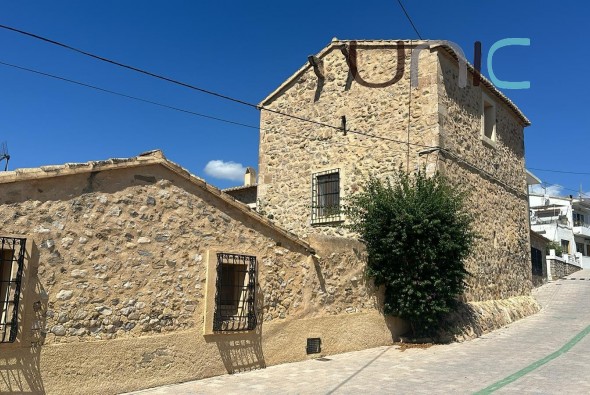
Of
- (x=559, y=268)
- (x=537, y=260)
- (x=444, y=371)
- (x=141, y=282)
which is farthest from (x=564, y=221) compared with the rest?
(x=141, y=282)

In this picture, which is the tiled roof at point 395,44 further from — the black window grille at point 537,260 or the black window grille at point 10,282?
the black window grille at point 10,282

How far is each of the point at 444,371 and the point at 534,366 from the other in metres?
1.71

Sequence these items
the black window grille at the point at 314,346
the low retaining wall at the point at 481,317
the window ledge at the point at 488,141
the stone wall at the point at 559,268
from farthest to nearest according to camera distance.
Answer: the stone wall at the point at 559,268, the window ledge at the point at 488,141, the low retaining wall at the point at 481,317, the black window grille at the point at 314,346

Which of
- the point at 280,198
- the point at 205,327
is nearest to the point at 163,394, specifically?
the point at 205,327

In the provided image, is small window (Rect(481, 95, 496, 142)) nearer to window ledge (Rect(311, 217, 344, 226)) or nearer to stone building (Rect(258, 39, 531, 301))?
stone building (Rect(258, 39, 531, 301))

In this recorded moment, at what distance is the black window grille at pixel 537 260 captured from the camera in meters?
23.3

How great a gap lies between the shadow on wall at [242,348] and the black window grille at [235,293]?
142 mm

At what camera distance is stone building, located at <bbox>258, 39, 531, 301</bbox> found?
13031 millimetres

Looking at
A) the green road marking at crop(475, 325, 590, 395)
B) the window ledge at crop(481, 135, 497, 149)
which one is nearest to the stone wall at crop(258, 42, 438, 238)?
the window ledge at crop(481, 135, 497, 149)

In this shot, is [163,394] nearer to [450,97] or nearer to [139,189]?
[139,189]

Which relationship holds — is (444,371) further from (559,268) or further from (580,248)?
(580,248)

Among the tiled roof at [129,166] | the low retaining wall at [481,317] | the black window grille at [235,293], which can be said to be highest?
the tiled roof at [129,166]

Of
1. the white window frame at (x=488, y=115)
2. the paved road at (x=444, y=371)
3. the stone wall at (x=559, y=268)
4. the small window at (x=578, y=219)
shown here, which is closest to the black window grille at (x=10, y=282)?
the paved road at (x=444, y=371)

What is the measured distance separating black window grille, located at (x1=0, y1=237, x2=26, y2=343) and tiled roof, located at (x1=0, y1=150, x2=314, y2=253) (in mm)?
804
